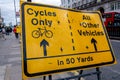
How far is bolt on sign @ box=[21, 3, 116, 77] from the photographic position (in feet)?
12.7

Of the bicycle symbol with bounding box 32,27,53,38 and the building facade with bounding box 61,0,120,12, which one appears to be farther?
the building facade with bounding box 61,0,120,12

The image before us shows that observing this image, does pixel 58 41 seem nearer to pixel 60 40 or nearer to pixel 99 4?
pixel 60 40

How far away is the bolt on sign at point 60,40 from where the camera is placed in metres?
3.86

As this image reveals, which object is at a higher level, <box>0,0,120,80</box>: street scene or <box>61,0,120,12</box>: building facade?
<box>61,0,120,12</box>: building facade

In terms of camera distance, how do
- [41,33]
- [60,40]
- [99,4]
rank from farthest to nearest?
[99,4], [60,40], [41,33]

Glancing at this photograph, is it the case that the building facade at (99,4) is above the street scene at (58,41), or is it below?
above

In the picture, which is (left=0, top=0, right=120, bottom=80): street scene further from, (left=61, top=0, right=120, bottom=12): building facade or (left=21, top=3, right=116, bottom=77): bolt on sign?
(left=61, top=0, right=120, bottom=12): building facade

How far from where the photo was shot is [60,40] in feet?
13.8

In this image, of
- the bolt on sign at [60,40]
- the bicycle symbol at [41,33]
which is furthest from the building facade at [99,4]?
the bicycle symbol at [41,33]

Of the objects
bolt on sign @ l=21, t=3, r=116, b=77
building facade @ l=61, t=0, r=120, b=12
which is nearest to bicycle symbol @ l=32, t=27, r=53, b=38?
bolt on sign @ l=21, t=3, r=116, b=77

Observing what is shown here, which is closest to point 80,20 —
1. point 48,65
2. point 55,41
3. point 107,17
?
point 55,41

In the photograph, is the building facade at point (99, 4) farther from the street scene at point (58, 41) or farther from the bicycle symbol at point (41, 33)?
the bicycle symbol at point (41, 33)

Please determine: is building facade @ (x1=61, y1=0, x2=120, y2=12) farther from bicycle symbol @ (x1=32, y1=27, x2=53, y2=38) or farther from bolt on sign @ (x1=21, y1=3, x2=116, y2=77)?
bicycle symbol @ (x1=32, y1=27, x2=53, y2=38)

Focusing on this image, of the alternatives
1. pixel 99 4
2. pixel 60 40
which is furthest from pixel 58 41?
pixel 99 4
